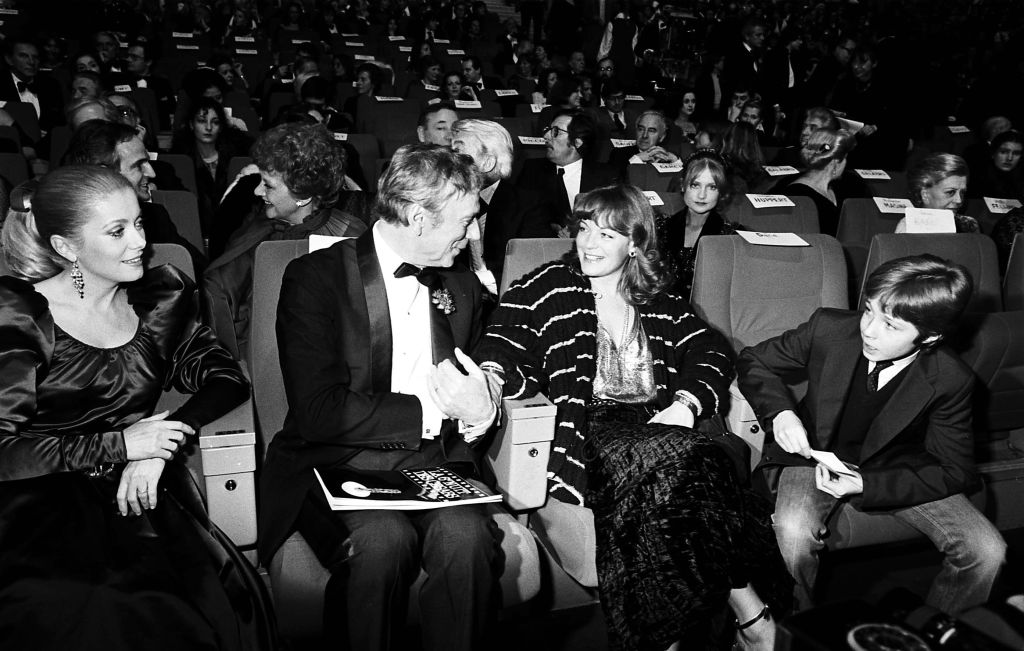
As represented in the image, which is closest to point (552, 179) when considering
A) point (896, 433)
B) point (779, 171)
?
point (779, 171)

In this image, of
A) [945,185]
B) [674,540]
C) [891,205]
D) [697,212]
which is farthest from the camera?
[891,205]

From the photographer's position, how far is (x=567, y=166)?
14.1 feet

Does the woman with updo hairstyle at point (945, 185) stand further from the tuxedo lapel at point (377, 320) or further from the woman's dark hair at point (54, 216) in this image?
the woman's dark hair at point (54, 216)

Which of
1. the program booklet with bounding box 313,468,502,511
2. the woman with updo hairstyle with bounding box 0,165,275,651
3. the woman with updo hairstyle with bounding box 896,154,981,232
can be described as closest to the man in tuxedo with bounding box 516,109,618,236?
the woman with updo hairstyle with bounding box 896,154,981,232

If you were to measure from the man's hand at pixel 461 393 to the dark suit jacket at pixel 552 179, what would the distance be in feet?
5.97

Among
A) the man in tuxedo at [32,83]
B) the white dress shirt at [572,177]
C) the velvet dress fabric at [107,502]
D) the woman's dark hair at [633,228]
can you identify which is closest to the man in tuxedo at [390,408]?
the velvet dress fabric at [107,502]

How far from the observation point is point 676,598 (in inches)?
70.4

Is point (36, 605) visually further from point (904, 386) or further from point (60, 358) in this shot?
point (904, 386)

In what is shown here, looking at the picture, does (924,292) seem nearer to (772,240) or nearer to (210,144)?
(772,240)

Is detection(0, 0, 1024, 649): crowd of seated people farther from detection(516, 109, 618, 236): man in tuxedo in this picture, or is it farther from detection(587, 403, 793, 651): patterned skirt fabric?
detection(516, 109, 618, 236): man in tuxedo

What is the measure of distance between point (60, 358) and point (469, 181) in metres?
1.01

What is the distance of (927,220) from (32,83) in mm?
5978

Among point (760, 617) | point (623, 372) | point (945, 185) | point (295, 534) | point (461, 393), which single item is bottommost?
point (760, 617)

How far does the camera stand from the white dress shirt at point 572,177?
4297mm
